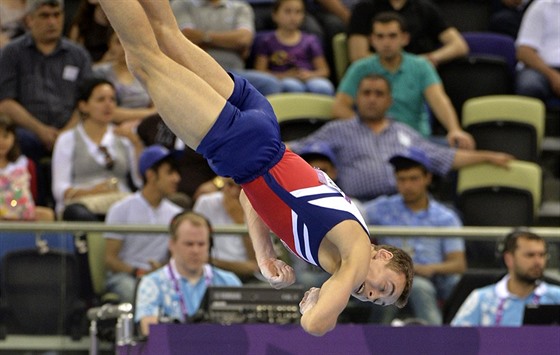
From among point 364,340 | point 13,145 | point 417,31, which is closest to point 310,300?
point 364,340

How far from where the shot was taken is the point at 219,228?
7.72 metres

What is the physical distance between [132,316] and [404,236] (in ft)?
5.86

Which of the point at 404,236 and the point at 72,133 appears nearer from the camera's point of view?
the point at 404,236

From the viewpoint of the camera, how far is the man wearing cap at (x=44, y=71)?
982 cm

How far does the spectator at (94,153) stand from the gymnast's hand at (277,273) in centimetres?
322

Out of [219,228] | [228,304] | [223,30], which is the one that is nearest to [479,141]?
[223,30]

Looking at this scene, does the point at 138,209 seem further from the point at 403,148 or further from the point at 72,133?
the point at 403,148

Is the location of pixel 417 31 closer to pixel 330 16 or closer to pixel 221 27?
pixel 330 16

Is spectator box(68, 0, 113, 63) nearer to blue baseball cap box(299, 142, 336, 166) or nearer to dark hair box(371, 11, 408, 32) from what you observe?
dark hair box(371, 11, 408, 32)

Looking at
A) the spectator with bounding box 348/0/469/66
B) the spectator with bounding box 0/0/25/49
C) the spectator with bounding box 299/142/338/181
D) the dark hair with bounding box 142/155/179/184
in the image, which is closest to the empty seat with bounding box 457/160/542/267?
→ the spectator with bounding box 299/142/338/181

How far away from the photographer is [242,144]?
Result: 584 centimetres

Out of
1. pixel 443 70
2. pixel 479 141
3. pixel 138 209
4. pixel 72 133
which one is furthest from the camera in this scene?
pixel 443 70

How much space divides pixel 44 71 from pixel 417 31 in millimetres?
3119

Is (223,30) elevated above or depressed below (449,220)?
above
